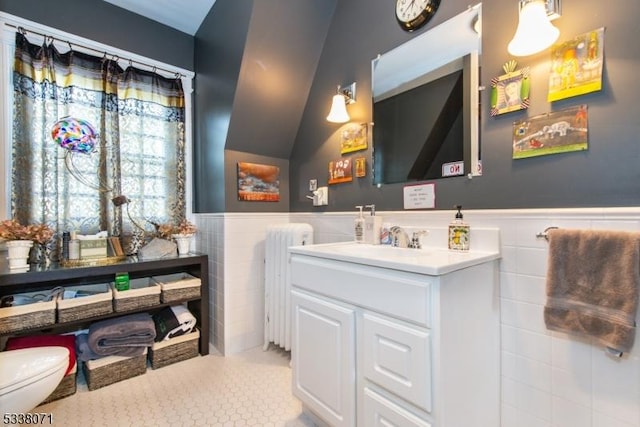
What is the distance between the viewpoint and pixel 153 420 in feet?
4.70

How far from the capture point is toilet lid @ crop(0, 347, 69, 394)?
101 cm

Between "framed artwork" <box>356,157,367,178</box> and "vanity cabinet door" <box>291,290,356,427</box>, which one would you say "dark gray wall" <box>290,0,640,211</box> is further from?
"vanity cabinet door" <box>291,290,356,427</box>

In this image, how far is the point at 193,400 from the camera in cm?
158

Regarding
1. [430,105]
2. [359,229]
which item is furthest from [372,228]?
[430,105]

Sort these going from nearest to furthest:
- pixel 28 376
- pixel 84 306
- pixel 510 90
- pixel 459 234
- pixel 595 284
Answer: pixel 595 284 < pixel 28 376 < pixel 510 90 < pixel 459 234 < pixel 84 306

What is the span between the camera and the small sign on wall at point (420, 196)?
1.44 metres

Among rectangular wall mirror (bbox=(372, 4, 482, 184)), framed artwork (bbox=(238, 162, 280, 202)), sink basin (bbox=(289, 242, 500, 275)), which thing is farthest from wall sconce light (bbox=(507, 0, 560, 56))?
framed artwork (bbox=(238, 162, 280, 202))

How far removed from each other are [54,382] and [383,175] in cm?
179

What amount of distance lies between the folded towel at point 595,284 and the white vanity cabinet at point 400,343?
210 mm

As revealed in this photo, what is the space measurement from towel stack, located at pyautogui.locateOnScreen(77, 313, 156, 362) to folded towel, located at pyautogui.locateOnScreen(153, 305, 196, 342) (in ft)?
0.37

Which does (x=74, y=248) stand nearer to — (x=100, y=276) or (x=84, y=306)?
(x=100, y=276)

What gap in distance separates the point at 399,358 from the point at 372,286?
0.25 meters

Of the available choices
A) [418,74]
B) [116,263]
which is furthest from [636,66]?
[116,263]

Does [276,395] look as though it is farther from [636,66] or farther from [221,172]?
[636,66]
